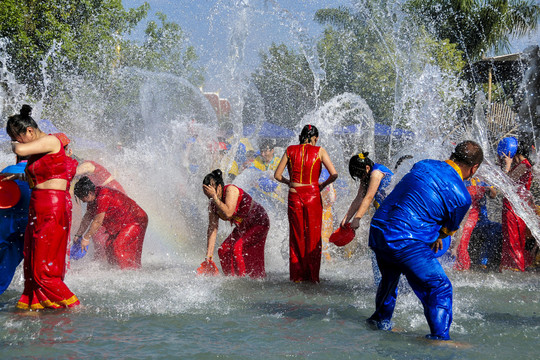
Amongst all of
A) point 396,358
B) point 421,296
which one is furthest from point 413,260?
point 396,358

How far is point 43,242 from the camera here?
4.75 meters

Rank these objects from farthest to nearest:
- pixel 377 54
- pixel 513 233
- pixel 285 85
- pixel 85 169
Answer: pixel 285 85 → pixel 377 54 → pixel 513 233 → pixel 85 169

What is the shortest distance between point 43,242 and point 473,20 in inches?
907

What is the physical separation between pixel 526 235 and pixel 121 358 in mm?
5877

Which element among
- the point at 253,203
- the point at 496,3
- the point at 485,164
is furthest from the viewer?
the point at 496,3

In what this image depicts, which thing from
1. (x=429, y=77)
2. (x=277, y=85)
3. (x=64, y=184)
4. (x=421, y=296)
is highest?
(x=277, y=85)

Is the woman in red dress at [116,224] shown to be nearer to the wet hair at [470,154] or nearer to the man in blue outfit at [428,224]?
the man in blue outfit at [428,224]

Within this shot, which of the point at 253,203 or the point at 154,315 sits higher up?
the point at 253,203

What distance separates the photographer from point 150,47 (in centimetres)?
2625

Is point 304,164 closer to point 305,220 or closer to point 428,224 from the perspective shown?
point 305,220

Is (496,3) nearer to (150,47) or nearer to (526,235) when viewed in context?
(150,47)

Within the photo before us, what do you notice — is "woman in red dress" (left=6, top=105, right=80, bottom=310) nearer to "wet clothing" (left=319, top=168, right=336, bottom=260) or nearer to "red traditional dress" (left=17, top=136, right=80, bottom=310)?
"red traditional dress" (left=17, top=136, right=80, bottom=310)

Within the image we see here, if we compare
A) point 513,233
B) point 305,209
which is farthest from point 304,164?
point 513,233

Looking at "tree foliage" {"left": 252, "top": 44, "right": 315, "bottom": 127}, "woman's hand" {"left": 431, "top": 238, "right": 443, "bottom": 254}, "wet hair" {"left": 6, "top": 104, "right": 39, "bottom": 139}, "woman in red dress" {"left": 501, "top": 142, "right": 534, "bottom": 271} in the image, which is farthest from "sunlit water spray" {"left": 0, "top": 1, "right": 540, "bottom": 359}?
"tree foliage" {"left": 252, "top": 44, "right": 315, "bottom": 127}
